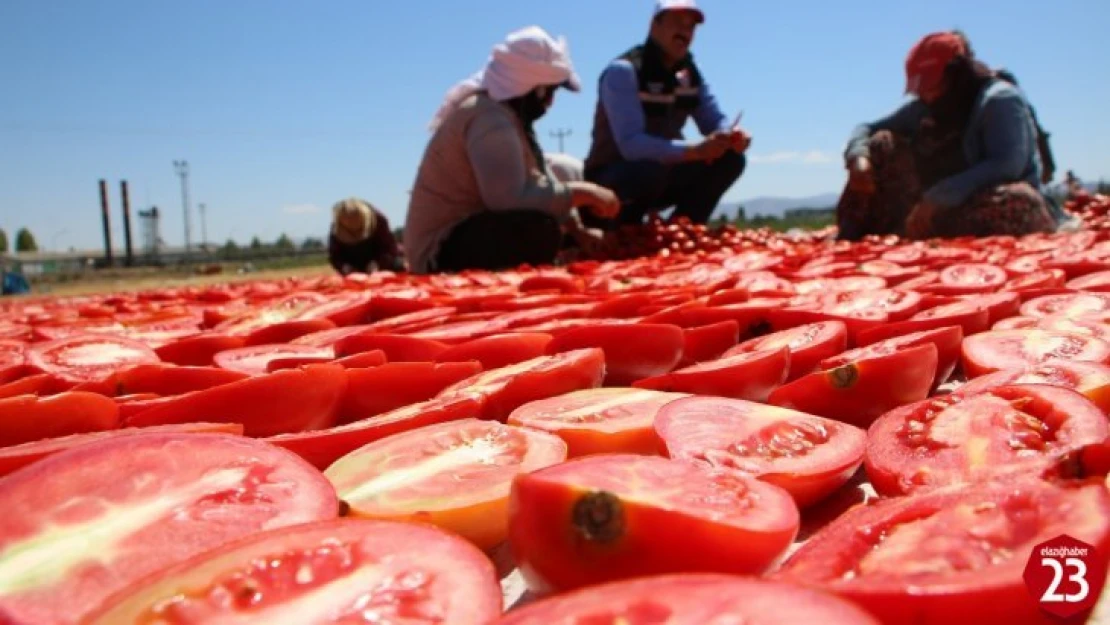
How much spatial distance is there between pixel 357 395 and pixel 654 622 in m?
0.95

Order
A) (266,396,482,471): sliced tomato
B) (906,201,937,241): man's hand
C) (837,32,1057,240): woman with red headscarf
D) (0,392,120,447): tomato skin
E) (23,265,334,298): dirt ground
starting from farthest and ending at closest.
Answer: (23,265,334,298): dirt ground
(906,201,937,241): man's hand
(837,32,1057,240): woman with red headscarf
(0,392,120,447): tomato skin
(266,396,482,471): sliced tomato

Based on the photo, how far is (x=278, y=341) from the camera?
2.07 m

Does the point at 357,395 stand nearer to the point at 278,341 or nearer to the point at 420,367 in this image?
the point at 420,367

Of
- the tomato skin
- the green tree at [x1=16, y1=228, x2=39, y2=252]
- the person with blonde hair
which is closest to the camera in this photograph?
the tomato skin

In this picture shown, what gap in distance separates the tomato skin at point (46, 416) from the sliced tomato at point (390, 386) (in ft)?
1.20

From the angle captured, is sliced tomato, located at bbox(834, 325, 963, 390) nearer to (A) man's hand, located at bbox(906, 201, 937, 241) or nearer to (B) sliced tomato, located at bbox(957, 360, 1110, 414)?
(B) sliced tomato, located at bbox(957, 360, 1110, 414)

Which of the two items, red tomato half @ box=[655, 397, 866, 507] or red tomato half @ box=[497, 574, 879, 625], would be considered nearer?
red tomato half @ box=[497, 574, 879, 625]

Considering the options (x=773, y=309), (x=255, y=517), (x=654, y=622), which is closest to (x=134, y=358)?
(x=255, y=517)

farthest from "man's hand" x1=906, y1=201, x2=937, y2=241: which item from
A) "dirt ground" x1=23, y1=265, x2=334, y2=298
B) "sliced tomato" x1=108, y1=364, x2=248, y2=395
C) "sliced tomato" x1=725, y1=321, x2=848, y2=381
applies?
"dirt ground" x1=23, y1=265, x2=334, y2=298

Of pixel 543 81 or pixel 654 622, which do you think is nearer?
pixel 654 622

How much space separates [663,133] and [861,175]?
158 cm

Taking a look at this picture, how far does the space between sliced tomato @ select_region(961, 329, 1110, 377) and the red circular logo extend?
0.70m

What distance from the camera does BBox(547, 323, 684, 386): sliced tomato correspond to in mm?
1558

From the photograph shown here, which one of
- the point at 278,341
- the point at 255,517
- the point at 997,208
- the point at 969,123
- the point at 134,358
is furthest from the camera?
the point at 969,123
